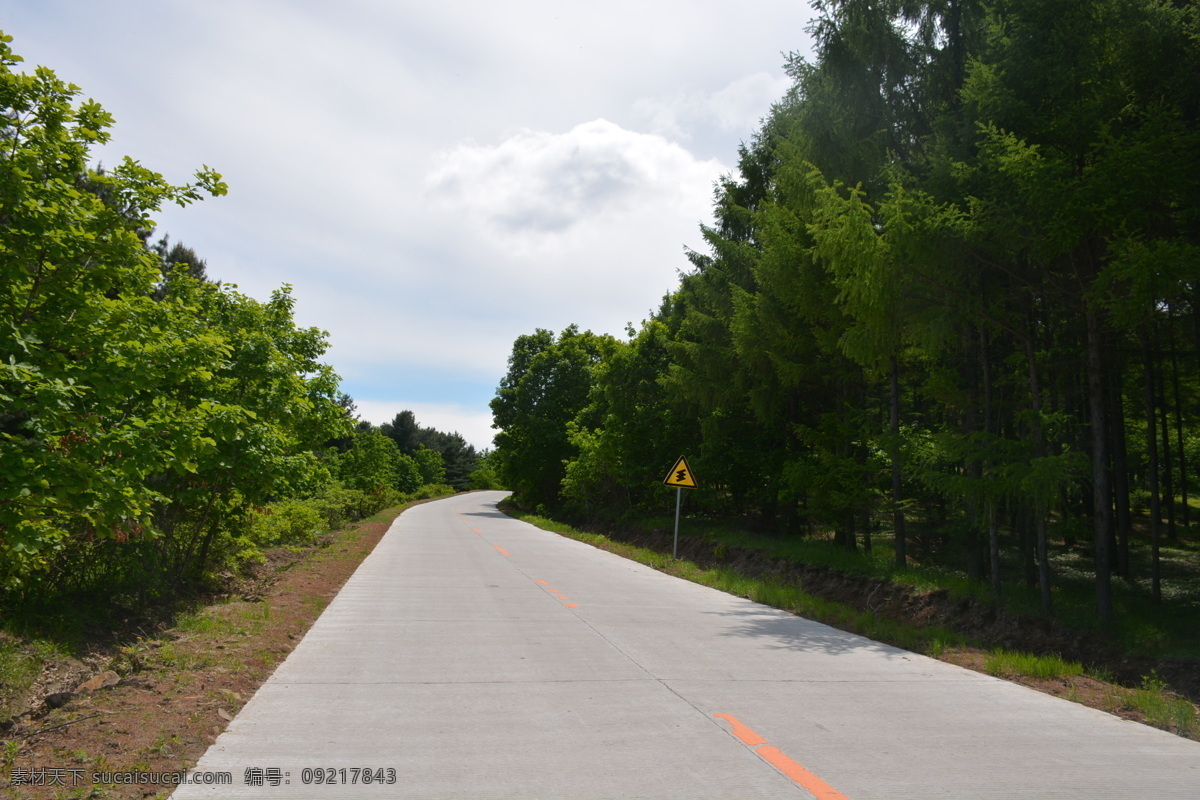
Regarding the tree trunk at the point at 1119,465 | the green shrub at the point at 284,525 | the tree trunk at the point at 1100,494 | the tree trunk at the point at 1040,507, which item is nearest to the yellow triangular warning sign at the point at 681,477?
the tree trunk at the point at 1040,507

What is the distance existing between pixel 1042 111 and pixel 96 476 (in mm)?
12702

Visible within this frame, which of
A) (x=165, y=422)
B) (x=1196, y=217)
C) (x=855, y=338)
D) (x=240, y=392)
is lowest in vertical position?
(x=165, y=422)

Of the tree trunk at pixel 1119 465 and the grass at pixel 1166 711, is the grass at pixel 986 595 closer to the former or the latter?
the grass at pixel 1166 711

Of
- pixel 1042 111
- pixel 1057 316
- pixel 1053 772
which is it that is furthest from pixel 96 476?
pixel 1057 316

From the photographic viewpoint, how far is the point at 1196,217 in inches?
409

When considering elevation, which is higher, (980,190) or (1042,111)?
(1042,111)

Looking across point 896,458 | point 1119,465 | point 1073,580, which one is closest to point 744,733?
point 896,458

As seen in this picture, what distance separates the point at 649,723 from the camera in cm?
543

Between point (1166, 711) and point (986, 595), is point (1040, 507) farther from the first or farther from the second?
point (1166, 711)

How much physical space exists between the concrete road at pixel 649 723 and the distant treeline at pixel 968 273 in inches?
211

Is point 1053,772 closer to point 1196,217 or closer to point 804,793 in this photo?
point 804,793

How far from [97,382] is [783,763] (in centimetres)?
574

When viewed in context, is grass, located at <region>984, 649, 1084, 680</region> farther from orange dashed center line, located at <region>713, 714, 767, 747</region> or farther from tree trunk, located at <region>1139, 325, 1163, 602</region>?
tree trunk, located at <region>1139, 325, 1163, 602</region>

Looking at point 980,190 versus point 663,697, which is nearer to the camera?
point 663,697
